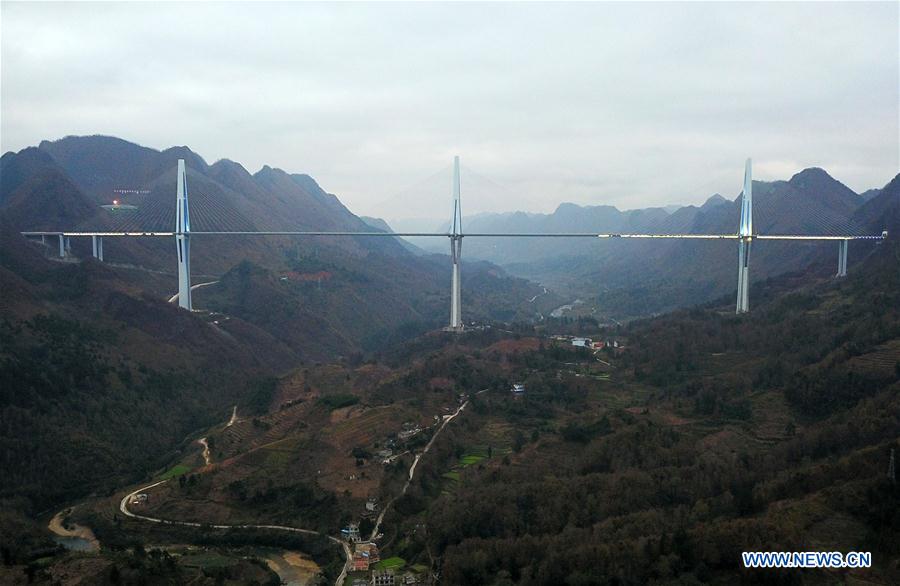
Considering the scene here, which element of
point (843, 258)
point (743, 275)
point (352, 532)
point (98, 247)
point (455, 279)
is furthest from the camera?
point (98, 247)

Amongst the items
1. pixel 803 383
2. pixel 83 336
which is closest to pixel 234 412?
pixel 83 336

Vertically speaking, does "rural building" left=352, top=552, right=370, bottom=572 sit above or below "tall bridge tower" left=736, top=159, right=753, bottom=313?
below

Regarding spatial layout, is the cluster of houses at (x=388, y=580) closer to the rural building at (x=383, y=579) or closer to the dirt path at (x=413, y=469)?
the rural building at (x=383, y=579)

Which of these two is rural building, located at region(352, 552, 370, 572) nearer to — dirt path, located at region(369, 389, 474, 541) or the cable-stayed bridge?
dirt path, located at region(369, 389, 474, 541)

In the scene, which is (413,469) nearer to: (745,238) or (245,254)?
(745,238)

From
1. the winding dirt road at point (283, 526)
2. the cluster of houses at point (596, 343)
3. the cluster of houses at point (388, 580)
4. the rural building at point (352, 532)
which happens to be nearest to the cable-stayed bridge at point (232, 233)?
the cluster of houses at point (596, 343)

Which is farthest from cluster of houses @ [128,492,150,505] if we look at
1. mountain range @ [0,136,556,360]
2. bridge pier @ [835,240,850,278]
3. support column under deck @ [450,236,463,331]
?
bridge pier @ [835,240,850,278]

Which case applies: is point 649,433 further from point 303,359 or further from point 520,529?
point 303,359

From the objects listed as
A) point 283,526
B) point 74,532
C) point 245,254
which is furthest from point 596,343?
point 245,254

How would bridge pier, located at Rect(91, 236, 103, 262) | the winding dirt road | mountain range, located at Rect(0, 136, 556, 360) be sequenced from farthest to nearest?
mountain range, located at Rect(0, 136, 556, 360) → bridge pier, located at Rect(91, 236, 103, 262) → the winding dirt road

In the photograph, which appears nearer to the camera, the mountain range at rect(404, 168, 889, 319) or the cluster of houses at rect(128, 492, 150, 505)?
the cluster of houses at rect(128, 492, 150, 505)

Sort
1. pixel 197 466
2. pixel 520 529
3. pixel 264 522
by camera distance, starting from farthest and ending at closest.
A: pixel 197 466 < pixel 264 522 < pixel 520 529
